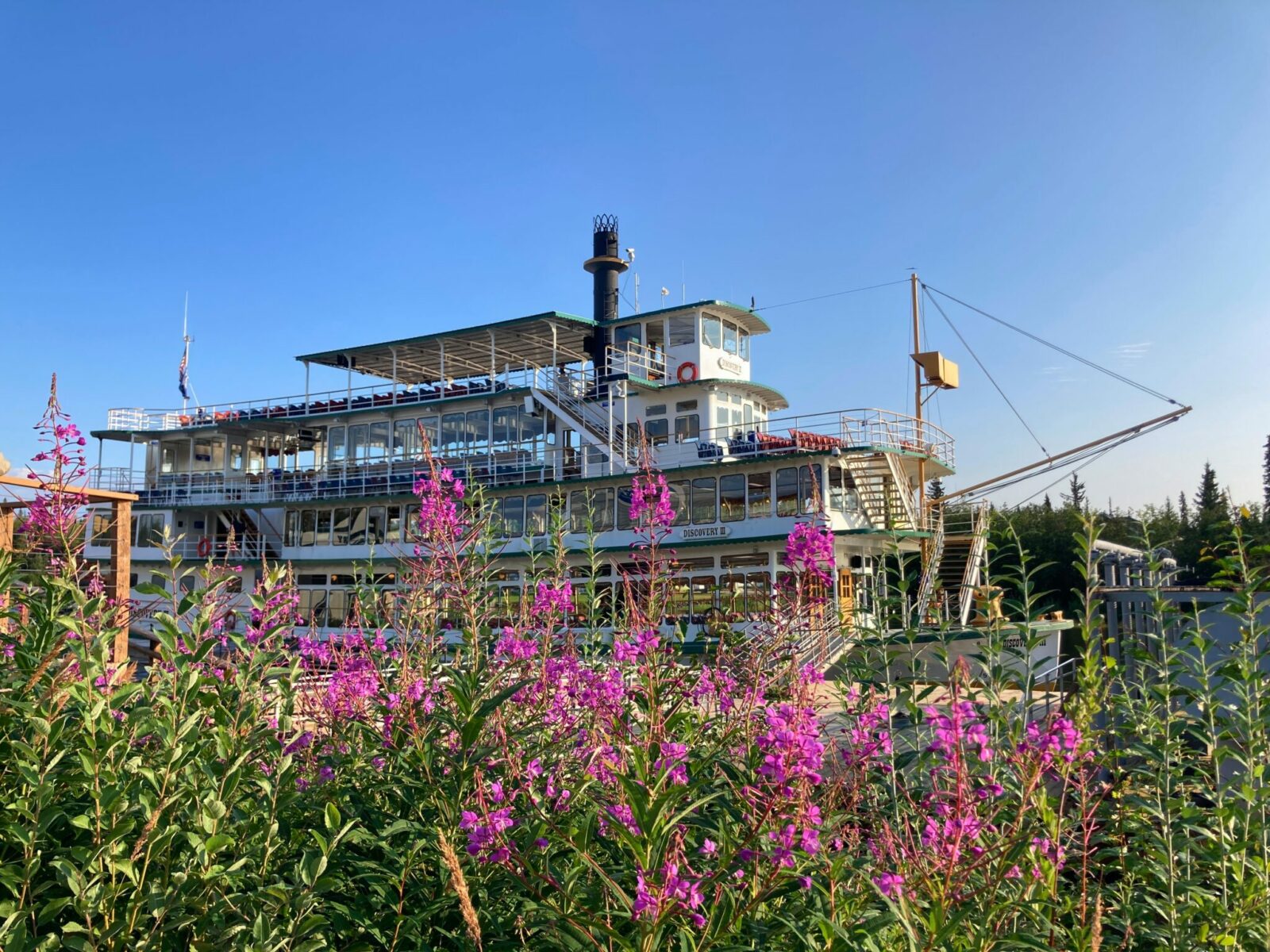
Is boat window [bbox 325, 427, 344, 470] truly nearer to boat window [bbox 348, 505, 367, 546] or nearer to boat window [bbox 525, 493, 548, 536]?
boat window [bbox 348, 505, 367, 546]

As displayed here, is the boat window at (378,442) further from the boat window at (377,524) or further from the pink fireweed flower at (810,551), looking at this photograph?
the pink fireweed flower at (810,551)

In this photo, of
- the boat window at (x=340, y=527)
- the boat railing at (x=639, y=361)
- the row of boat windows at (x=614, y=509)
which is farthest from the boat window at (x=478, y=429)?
the boat window at (x=340, y=527)

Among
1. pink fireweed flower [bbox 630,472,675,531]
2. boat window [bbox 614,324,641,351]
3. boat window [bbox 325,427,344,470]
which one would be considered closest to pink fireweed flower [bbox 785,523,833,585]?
pink fireweed flower [bbox 630,472,675,531]

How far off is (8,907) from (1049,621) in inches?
765

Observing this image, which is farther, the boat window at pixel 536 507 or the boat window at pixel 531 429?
the boat window at pixel 531 429

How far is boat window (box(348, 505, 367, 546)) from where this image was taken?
88.1ft

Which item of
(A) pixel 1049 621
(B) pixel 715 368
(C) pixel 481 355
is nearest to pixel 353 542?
(C) pixel 481 355

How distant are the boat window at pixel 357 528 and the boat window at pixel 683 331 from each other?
1107 cm

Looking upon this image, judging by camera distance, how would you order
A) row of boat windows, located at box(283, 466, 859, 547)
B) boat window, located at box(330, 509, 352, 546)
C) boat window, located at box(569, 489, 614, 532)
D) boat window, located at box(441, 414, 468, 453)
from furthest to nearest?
boat window, located at box(330, 509, 352, 546) < boat window, located at box(441, 414, 468, 453) < boat window, located at box(569, 489, 614, 532) < row of boat windows, located at box(283, 466, 859, 547)

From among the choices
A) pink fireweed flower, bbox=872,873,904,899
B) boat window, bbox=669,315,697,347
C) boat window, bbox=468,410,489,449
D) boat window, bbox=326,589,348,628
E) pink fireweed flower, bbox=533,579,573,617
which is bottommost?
boat window, bbox=326,589,348,628

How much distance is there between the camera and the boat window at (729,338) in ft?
80.8

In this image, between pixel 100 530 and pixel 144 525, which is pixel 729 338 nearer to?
pixel 100 530

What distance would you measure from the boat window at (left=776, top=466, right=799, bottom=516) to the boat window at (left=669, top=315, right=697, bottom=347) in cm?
571

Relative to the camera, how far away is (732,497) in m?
20.6
